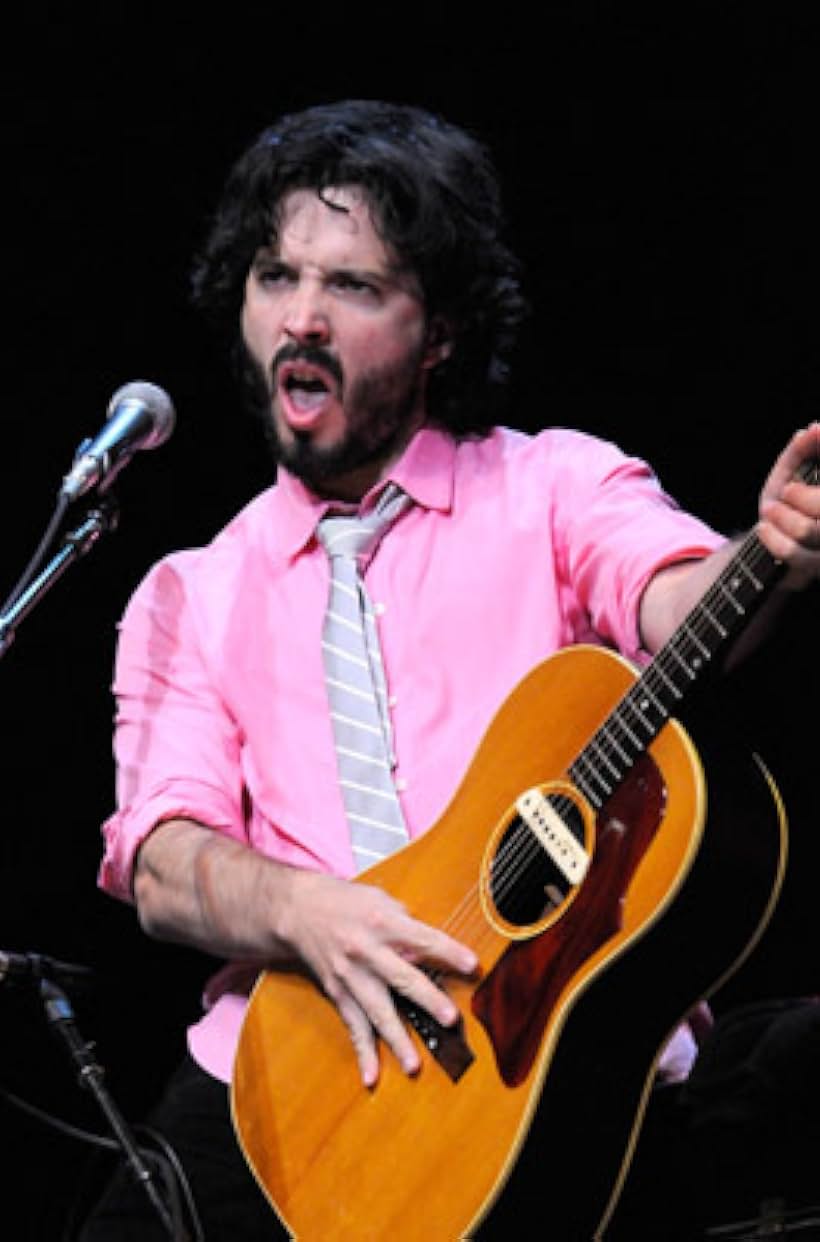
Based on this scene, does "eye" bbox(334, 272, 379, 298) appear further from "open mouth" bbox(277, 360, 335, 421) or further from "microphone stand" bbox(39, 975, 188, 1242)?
"microphone stand" bbox(39, 975, 188, 1242)

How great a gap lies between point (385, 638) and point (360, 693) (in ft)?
0.37

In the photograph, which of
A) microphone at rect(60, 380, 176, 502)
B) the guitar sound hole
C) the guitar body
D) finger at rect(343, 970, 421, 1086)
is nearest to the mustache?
microphone at rect(60, 380, 176, 502)

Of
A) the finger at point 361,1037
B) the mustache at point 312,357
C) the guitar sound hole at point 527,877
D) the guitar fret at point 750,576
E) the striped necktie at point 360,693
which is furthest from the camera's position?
the mustache at point 312,357

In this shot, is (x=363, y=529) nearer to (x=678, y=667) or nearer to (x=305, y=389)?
(x=305, y=389)

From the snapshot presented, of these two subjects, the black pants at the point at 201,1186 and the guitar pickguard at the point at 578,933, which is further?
the black pants at the point at 201,1186

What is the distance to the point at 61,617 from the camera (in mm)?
4047

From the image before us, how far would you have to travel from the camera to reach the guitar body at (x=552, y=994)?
80.5 inches

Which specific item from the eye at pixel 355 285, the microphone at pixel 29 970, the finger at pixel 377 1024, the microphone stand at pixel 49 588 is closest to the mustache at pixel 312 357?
the eye at pixel 355 285

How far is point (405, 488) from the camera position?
2.91 m

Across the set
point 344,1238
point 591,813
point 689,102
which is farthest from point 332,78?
point 344,1238

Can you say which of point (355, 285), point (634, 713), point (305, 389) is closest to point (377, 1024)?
point (634, 713)

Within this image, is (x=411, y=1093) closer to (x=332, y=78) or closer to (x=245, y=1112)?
(x=245, y=1112)

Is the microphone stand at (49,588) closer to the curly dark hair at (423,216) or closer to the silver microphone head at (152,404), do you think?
the silver microphone head at (152,404)

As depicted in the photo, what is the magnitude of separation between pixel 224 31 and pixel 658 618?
2.15 meters
